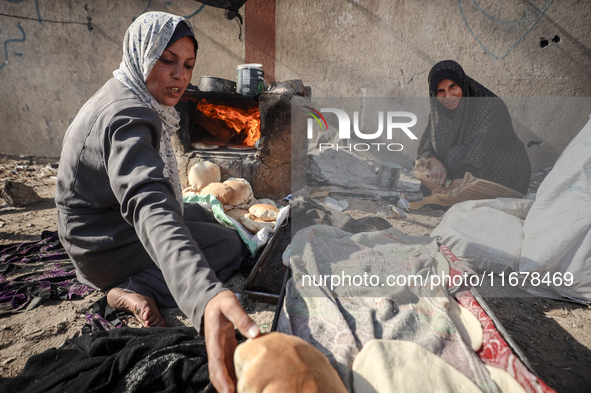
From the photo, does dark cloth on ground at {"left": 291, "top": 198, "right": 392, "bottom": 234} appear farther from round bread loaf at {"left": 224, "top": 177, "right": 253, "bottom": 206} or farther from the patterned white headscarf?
the patterned white headscarf

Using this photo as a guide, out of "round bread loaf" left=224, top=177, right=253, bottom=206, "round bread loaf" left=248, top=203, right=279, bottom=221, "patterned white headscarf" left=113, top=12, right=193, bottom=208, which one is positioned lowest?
"round bread loaf" left=248, top=203, right=279, bottom=221

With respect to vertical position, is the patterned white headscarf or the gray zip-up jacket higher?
the patterned white headscarf

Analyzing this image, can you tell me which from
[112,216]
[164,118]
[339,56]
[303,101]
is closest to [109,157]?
[112,216]

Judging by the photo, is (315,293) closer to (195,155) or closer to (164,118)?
(164,118)

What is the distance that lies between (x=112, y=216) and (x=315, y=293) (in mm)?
1208

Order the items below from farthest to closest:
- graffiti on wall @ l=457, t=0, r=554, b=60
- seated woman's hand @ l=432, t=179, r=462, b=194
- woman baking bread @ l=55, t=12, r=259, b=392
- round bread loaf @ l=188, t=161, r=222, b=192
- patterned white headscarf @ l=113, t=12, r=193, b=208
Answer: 1. graffiti on wall @ l=457, t=0, r=554, b=60
2. seated woman's hand @ l=432, t=179, r=462, b=194
3. round bread loaf @ l=188, t=161, r=222, b=192
4. patterned white headscarf @ l=113, t=12, r=193, b=208
5. woman baking bread @ l=55, t=12, r=259, b=392

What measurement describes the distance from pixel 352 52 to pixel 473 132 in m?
2.76

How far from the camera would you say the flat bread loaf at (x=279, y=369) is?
735 mm

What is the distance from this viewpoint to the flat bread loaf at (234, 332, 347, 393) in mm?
735

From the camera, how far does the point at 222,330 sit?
0.80 metres

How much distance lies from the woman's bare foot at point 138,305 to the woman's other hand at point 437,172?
132 inches

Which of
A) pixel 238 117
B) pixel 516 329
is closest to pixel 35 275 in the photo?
pixel 238 117

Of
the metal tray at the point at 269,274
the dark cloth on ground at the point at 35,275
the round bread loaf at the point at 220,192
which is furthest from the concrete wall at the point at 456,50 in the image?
the dark cloth on ground at the point at 35,275

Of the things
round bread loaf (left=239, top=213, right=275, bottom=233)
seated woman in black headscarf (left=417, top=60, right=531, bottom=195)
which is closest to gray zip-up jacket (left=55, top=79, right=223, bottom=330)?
round bread loaf (left=239, top=213, right=275, bottom=233)
